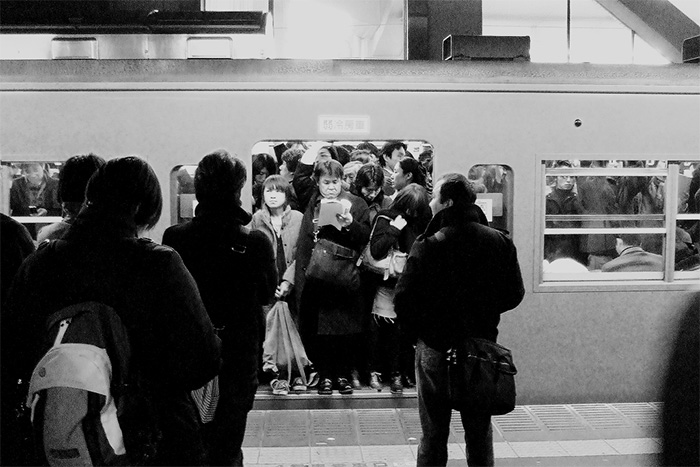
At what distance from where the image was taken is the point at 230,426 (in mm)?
3498

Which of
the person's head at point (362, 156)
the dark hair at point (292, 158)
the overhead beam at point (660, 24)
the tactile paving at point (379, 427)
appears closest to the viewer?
the tactile paving at point (379, 427)

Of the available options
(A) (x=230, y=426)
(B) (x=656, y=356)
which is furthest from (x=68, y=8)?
(B) (x=656, y=356)

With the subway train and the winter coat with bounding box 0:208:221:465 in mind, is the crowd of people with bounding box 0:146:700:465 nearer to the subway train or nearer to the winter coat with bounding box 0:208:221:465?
the winter coat with bounding box 0:208:221:465

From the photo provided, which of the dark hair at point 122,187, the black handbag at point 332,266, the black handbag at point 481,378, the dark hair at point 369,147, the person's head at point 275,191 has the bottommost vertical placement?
the black handbag at point 481,378

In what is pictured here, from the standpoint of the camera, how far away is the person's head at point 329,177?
5543mm

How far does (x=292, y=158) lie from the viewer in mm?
6316

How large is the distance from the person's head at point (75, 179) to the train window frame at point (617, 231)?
3.74 metres

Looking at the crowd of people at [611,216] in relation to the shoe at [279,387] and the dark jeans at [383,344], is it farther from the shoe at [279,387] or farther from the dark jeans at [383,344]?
the shoe at [279,387]

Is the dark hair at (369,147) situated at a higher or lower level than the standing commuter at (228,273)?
higher

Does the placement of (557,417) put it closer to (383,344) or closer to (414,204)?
(383,344)

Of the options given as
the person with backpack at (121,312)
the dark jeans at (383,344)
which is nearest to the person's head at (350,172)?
the dark jeans at (383,344)

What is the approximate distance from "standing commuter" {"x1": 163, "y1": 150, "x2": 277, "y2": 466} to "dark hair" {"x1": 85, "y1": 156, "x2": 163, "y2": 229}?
91cm

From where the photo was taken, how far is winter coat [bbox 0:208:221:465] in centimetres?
240

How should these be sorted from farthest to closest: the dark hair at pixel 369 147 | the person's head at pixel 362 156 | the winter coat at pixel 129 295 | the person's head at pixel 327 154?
the dark hair at pixel 369 147
the person's head at pixel 362 156
the person's head at pixel 327 154
the winter coat at pixel 129 295
